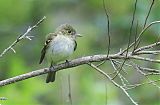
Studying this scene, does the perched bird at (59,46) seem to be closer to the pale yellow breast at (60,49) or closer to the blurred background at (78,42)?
the pale yellow breast at (60,49)

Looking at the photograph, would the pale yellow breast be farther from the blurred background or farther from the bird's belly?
the blurred background

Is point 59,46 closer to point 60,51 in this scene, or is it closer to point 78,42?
point 60,51

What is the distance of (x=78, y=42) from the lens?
10.6 m

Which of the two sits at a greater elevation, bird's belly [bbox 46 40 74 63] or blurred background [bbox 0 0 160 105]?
blurred background [bbox 0 0 160 105]

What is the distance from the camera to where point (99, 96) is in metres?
8.23

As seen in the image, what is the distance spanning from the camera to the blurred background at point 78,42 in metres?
8.50

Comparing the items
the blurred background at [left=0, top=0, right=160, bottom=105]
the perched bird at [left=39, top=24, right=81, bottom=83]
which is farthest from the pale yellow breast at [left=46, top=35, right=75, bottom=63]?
the blurred background at [left=0, top=0, right=160, bottom=105]

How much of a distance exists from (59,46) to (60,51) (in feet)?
0.37

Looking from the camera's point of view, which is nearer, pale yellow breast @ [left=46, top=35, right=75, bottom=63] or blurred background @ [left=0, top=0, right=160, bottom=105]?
pale yellow breast @ [left=46, top=35, right=75, bottom=63]

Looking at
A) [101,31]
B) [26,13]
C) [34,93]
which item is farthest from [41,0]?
[34,93]

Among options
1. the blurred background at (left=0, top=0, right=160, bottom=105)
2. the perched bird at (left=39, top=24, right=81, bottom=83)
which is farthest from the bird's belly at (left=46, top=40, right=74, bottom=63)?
the blurred background at (left=0, top=0, right=160, bottom=105)

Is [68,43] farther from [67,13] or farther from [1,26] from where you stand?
[67,13]

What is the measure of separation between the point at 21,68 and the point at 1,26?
7.01 feet

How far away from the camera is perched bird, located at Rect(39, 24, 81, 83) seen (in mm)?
7715
